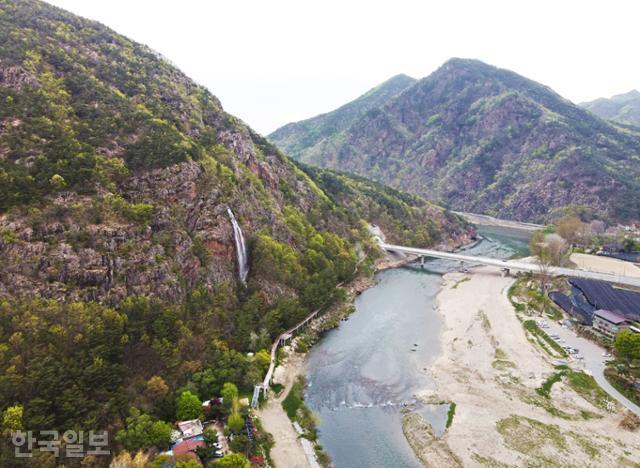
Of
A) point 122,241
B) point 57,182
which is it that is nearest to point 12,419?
point 122,241

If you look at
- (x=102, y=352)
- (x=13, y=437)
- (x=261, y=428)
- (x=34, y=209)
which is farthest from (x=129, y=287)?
(x=261, y=428)

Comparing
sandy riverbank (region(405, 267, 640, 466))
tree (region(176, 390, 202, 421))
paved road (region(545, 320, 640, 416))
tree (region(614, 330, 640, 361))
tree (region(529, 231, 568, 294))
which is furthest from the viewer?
tree (region(529, 231, 568, 294))

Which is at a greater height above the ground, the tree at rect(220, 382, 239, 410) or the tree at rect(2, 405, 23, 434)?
the tree at rect(2, 405, 23, 434)

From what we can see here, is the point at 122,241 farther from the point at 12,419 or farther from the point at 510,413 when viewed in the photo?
the point at 510,413

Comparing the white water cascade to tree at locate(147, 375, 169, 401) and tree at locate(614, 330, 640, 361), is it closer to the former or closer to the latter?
tree at locate(147, 375, 169, 401)

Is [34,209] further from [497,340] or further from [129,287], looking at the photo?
[497,340]

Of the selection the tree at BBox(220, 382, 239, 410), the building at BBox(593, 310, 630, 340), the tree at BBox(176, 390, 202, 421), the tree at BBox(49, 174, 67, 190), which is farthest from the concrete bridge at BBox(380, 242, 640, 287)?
the tree at BBox(49, 174, 67, 190)
